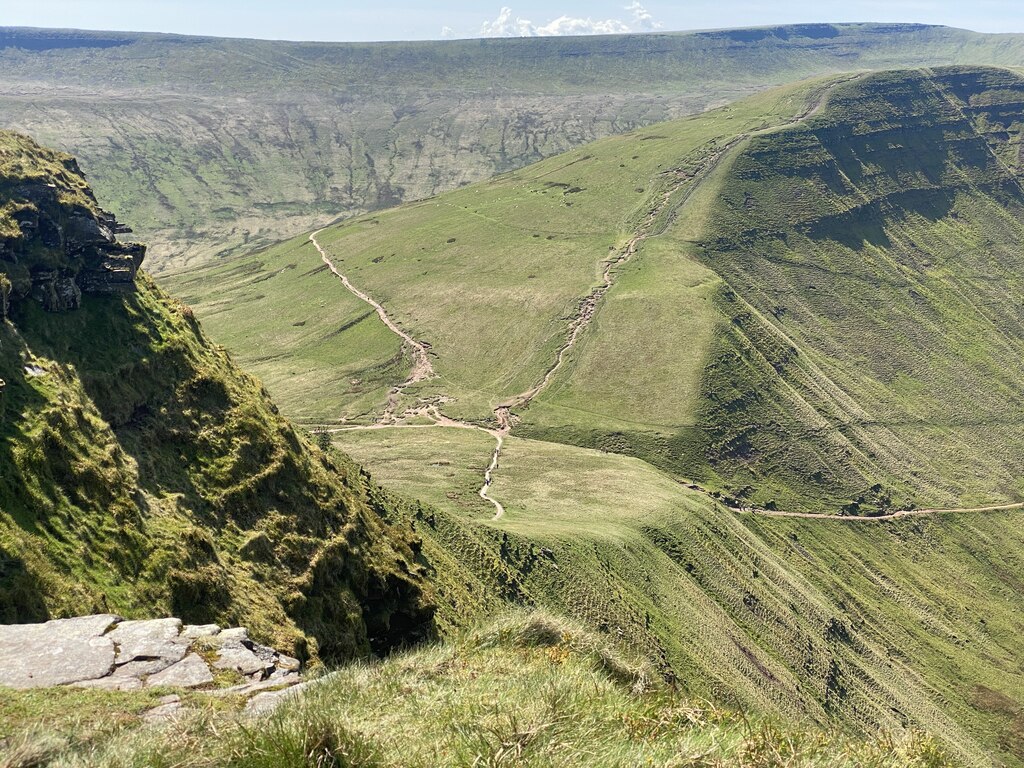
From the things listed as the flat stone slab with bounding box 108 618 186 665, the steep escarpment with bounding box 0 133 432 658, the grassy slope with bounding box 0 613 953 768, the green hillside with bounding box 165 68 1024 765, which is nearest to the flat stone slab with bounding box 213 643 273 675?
the flat stone slab with bounding box 108 618 186 665

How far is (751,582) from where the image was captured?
10369cm

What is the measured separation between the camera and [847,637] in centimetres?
10388

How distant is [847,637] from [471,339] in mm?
108203

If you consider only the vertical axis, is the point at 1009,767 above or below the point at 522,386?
below

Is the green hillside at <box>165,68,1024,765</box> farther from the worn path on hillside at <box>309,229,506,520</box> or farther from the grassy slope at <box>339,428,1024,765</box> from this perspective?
the worn path on hillside at <box>309,229,506,520</box>

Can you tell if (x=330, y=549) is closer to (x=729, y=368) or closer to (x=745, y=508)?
(x=745, y=508)

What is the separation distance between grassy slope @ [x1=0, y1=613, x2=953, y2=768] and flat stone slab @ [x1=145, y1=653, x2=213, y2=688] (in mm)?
2282

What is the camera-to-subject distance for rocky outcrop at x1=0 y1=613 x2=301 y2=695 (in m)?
17.6

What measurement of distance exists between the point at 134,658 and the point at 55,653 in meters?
1.94

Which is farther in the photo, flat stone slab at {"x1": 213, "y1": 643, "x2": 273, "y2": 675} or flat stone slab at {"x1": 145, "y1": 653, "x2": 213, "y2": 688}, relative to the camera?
flat stone slab at {"x1": 213, "y1": 643, "x2": 273, "y2": 675}

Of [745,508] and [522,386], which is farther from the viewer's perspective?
[522,386]

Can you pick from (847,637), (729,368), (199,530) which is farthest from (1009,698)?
(199,530)

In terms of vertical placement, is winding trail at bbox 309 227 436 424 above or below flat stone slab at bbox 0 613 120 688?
below

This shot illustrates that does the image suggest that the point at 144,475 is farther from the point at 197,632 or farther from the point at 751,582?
the point at 751,582
